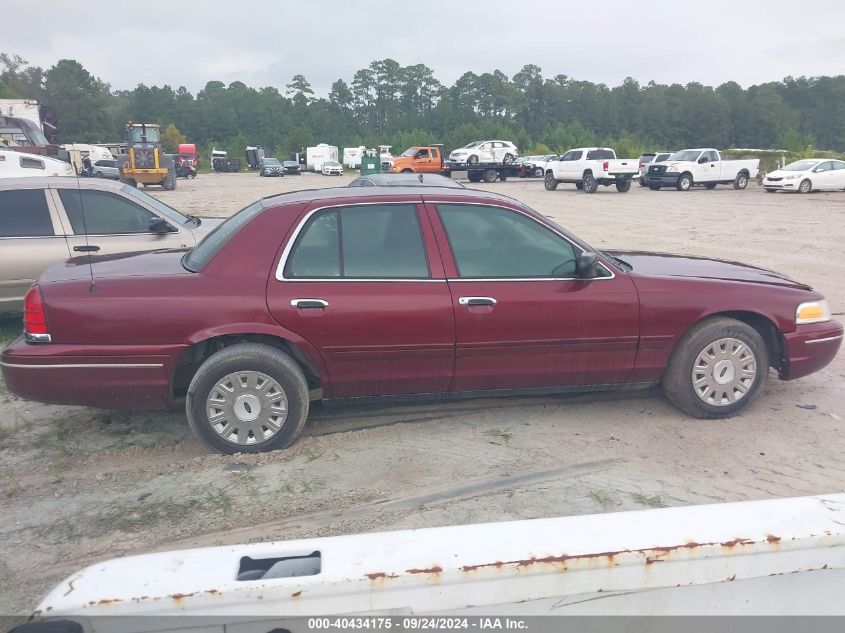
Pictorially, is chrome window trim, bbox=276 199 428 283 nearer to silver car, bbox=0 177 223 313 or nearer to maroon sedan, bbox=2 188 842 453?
maroon sedan, bbox=2 188 842 453

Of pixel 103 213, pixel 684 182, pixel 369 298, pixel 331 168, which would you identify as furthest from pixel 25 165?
pixel 331 168

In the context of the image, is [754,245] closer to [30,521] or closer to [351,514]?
[351,514]

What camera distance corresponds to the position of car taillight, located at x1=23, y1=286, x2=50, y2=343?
13.6 ft

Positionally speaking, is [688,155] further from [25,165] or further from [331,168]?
[331,168]

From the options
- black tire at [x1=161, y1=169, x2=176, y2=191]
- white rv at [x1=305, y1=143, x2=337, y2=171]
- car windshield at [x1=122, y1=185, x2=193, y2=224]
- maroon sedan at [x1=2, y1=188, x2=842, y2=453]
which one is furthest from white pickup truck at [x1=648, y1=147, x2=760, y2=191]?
white rv at [x1=305, y1=143, x2=337, y2=171]

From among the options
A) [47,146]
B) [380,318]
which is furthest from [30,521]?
[47,146]

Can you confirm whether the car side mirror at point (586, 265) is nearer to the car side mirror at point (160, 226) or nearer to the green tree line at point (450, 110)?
the car side mirror at point (160, 226)

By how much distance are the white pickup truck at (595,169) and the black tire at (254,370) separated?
86.4 ft

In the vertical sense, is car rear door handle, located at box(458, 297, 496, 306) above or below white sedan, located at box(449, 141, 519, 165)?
below

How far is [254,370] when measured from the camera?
4.18 meters

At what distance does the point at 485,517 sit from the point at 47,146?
25.3m

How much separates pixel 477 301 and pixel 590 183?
2594cm

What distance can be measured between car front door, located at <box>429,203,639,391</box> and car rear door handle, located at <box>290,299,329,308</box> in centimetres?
80

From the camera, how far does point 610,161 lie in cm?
2867
